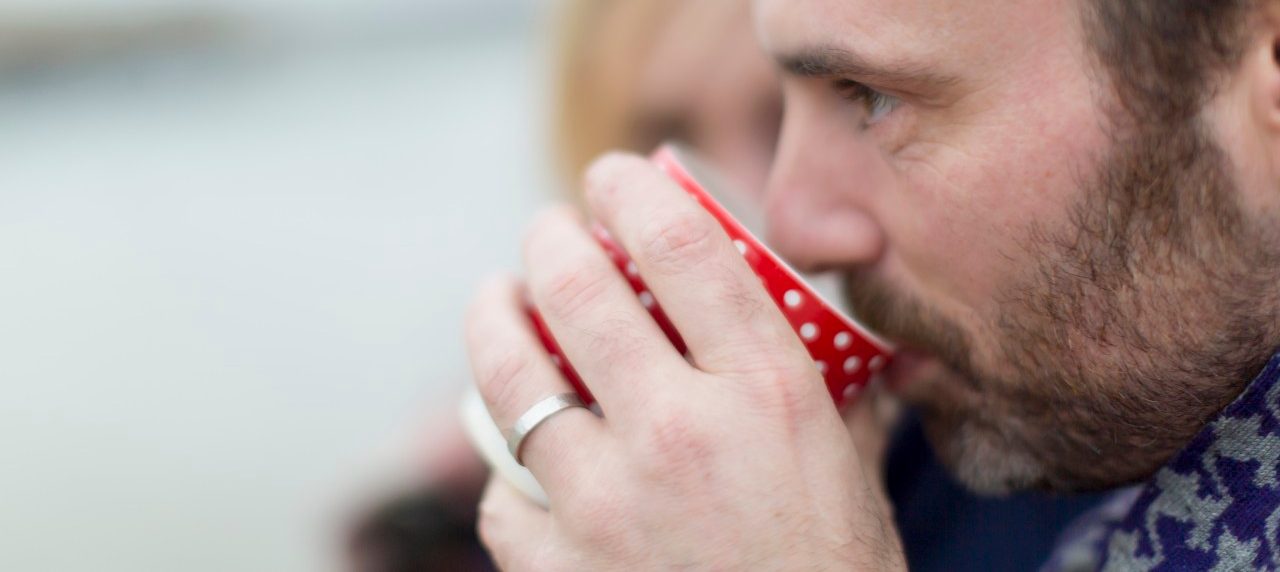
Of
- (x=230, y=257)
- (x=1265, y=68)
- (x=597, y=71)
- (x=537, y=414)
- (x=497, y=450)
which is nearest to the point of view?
(x=1265, y=68)

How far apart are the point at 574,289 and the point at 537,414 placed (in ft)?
0.39

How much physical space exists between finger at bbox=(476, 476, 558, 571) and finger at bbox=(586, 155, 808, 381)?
0.23 meters

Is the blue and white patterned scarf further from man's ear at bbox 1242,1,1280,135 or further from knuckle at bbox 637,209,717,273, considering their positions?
knuckle at bbox 637,209,717,273

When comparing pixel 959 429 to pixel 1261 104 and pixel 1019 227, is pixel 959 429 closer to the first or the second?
pixel 1019 227

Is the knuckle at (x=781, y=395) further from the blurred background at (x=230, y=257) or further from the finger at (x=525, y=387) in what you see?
the blurred background at (x=230, y=257)

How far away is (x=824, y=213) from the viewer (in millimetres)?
1065

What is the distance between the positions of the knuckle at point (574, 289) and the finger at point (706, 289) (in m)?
0.04

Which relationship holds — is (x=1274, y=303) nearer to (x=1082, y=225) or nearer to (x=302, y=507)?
(x=1082, y=225)

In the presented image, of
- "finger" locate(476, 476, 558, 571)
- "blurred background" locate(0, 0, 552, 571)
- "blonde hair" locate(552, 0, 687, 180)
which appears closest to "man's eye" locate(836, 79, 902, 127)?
"finger" locate(476, 476, 558, 571)

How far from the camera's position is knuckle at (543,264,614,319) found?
3.20ft

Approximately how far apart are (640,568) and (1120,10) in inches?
24.0

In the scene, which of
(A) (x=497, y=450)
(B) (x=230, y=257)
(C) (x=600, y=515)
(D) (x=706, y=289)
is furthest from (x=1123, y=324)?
(B) (x=230, y=257)

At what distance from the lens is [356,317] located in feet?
11.8

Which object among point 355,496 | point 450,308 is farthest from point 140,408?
point 355,496
